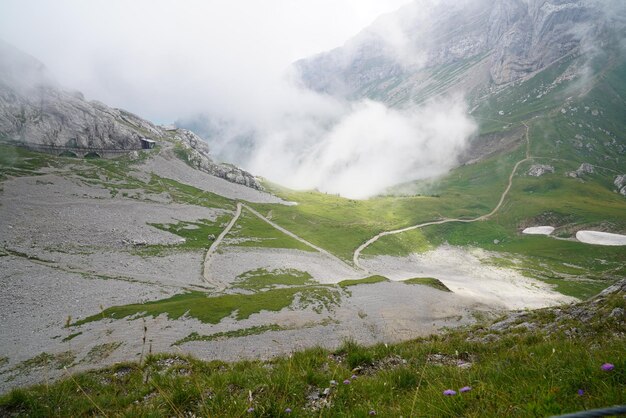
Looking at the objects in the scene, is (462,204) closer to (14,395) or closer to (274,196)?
(274,196)

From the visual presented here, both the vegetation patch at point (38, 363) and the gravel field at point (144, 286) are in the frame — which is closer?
the vegetation patch at point (38, 363)

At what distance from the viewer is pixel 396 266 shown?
108 meters

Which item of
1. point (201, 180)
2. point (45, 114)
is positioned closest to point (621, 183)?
point (201, 180)

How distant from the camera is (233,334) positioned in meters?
44.0

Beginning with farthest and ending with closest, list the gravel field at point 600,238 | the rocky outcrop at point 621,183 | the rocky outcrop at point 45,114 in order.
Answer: the rocky outcrop at point 621,183, the rocky outcrop at point 45,114, the gravel field at point 600,238

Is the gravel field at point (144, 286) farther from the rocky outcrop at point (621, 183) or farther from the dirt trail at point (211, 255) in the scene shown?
the rocky outcrop at point (621, 183)

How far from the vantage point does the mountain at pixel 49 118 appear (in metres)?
159

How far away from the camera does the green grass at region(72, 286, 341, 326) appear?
50.8m

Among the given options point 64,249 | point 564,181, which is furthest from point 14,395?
point 564,181

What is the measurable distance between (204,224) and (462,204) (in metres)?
140

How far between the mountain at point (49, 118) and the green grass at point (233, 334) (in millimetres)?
157831

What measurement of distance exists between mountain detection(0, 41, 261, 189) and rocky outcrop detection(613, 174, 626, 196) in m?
222

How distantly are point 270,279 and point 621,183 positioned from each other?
226 m

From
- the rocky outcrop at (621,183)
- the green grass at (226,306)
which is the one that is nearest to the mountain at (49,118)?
the green grass at (226,306)
